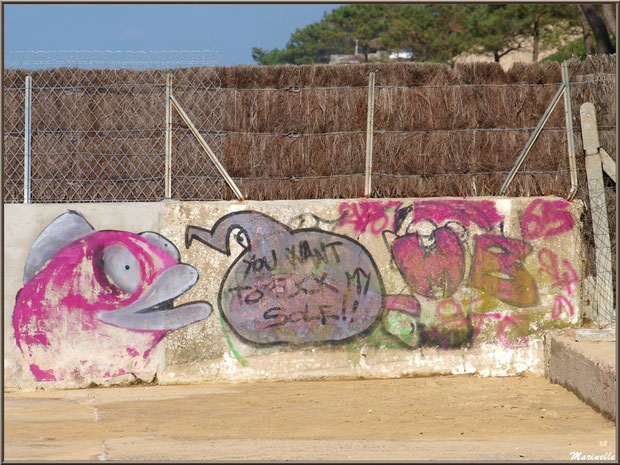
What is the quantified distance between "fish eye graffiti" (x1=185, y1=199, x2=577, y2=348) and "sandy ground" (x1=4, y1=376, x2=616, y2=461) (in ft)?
1.91

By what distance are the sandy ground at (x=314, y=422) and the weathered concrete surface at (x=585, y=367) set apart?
12 centimetres

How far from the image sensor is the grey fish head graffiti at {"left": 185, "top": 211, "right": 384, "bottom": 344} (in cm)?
970

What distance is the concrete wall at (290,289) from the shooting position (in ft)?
31.5

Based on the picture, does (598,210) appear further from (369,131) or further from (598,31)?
(598,31)

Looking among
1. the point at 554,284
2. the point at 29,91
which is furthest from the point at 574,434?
the point at 29,91

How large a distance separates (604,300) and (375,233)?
2456mm

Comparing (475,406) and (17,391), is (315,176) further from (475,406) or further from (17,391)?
(17,391)

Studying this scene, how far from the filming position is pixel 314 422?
8.14 m

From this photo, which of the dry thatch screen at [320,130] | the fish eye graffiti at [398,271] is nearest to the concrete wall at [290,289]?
the fish eye graffiti at [398,271]

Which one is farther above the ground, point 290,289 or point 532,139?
point 532,139

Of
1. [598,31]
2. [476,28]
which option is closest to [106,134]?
[598,31]

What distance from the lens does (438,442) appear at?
735cm

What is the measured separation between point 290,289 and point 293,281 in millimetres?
88

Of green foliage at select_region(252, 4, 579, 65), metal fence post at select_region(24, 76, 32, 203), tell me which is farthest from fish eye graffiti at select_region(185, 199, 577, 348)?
green foliage at select_region(252, 4, 579, 65)
